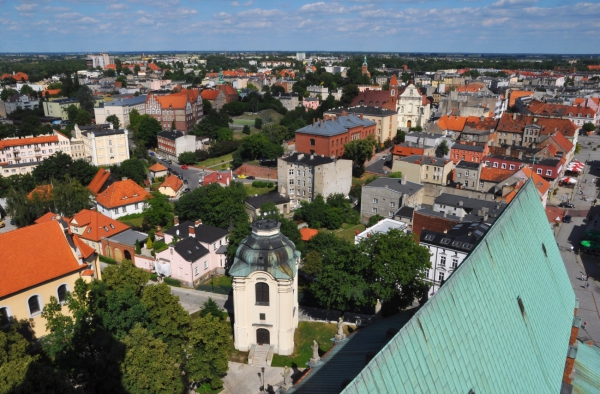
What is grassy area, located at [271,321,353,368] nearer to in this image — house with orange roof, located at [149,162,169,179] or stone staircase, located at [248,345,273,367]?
stone staircase, located at [248,345,273,367]

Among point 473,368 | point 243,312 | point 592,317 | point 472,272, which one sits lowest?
point 592,317

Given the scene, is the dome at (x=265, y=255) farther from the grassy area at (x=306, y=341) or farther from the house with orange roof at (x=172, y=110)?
the house with orange roof at (x=172, y=110)

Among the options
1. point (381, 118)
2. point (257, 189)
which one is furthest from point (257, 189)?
point (381, 118)

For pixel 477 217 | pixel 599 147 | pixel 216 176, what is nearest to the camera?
pixel 477 217

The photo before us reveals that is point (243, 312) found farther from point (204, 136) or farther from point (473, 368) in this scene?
point (204, 136)

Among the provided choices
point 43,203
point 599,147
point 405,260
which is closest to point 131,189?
point 43,203

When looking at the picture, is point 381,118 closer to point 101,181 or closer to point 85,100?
point 101,181

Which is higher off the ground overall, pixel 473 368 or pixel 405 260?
pixel 473 368
